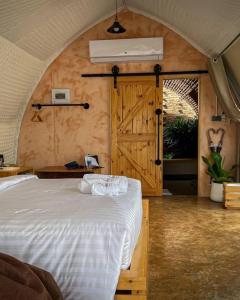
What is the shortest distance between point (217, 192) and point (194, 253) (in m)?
2.13

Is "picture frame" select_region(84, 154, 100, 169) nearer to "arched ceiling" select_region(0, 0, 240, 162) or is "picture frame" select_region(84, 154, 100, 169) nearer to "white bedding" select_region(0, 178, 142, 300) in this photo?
"arched ceiling" select_region(0, 0, 240, 162)

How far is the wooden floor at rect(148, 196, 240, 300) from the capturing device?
6.75ft

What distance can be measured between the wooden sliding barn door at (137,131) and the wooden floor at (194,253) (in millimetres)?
932

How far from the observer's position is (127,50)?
4.75 m

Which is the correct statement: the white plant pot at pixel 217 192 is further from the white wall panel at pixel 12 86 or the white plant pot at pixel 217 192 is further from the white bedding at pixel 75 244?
the white wall panel at pixel 12 86

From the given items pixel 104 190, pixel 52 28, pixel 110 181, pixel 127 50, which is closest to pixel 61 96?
pixel 52 28

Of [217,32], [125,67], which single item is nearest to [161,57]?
[125,67]

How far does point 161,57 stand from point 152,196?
2436 millimetres

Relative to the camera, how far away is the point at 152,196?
16.7 feet

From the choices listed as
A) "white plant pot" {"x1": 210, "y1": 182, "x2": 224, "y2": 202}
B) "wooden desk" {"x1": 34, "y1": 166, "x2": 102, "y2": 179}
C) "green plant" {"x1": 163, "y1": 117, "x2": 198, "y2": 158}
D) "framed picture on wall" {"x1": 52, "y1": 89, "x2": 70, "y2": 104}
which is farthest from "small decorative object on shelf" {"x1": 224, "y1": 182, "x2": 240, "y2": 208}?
"green plant" {"x1": 163, "y1": 117, "x2": 198, "y2": 158}

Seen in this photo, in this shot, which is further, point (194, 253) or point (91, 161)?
point (91, 161)

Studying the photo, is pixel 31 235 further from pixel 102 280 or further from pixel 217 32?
pixel 217 32

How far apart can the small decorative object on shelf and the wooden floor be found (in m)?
0.15

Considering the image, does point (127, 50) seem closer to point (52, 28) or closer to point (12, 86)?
point (52, 28)
